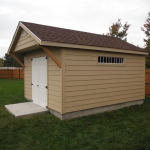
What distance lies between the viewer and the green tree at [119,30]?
57.8 ft

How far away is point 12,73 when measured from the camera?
24422 mm

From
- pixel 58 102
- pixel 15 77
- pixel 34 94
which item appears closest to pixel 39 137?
pixel 58 102

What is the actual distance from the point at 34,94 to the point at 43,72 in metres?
1.51

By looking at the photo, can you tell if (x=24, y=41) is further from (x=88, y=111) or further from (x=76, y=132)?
(x=76, y=132)

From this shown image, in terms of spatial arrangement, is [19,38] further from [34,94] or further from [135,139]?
[135,139]

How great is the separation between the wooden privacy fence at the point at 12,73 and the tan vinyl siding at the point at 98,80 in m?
20.1

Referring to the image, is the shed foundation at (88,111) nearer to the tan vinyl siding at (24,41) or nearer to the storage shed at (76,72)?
the storage shed at (76,72)

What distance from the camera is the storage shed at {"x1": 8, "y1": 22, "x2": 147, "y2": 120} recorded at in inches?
205

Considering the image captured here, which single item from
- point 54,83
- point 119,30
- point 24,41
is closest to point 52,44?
point 54,83

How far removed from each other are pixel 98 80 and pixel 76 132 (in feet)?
7.96

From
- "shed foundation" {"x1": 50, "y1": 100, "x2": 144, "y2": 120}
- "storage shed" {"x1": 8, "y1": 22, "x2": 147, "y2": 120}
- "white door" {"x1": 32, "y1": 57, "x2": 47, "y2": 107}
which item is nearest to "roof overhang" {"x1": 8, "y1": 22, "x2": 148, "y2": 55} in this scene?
"storage shed" {"x1": 8, "y1": 22, "x2": 147, "y2": 120}

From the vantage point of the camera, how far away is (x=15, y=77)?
2439cm

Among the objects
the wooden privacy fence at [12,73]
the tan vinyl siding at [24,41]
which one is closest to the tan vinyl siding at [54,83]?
the tan vinyl siding at [24,41]

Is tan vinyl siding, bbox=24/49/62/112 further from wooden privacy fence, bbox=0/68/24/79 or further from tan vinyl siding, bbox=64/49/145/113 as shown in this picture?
wooden privacy fence, bbox=0/68/24/79
